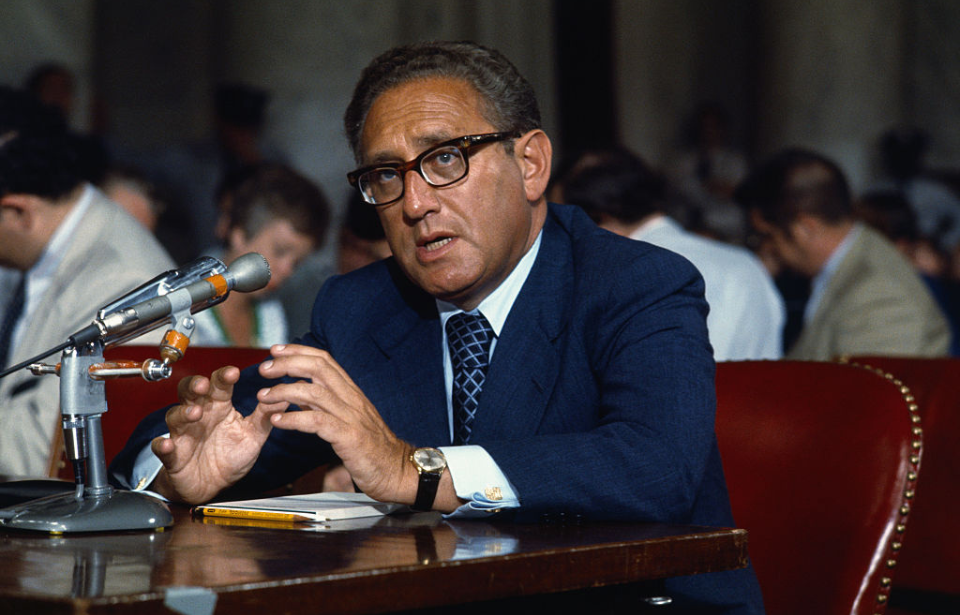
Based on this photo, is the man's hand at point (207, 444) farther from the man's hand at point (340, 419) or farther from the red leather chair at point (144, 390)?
the red leather chair at point (144, 390)

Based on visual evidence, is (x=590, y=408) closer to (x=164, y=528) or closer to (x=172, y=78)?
(x=164, y=528)

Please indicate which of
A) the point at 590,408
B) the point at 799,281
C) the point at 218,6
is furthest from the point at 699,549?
the point at 218,6

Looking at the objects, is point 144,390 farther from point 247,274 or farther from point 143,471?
point 247,274

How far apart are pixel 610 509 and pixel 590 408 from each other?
1.06 feet

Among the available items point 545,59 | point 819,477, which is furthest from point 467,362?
point 545,59

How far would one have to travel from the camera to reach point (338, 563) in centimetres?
132

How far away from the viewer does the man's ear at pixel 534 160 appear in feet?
7.43

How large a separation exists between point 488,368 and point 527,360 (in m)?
0.08

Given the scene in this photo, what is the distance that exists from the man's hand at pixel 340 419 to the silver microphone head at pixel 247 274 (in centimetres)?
9

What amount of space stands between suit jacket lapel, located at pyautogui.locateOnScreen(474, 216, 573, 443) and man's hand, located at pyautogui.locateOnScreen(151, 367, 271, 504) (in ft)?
1.29

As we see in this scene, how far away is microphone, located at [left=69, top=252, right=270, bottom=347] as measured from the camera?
1556 mm

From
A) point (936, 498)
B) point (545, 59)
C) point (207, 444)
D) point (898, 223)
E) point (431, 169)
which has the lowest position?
point (936, 498)

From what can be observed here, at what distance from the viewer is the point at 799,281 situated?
6656 millimetres

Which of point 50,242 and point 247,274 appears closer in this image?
point 247,274
